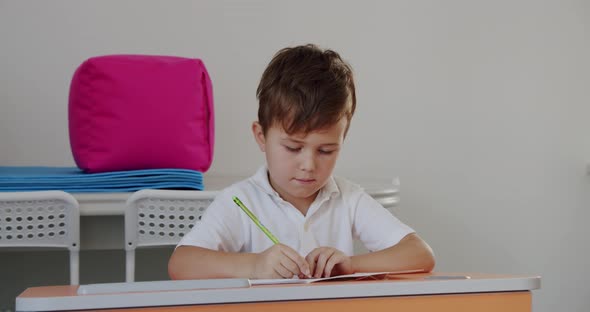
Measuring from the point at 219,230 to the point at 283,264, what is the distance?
257 mm

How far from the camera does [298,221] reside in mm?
1339

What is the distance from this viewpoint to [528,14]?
2.76 m

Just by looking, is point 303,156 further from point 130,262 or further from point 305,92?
point 130,262

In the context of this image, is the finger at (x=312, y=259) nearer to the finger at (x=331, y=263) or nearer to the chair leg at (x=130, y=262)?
the finger at (x=331, y=263)

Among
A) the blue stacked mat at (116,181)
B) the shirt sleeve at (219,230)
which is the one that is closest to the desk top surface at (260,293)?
the shirt sleeve at (219,230)

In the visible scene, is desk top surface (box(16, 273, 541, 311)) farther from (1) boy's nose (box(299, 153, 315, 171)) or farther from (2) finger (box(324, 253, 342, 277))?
(1) boy's nose (box(299, 153, 315, 171))

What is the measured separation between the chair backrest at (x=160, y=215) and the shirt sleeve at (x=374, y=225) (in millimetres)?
402

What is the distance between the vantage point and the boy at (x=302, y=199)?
4.03 feet

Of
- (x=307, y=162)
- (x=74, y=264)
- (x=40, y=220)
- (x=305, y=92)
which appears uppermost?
(x=305, y=92)

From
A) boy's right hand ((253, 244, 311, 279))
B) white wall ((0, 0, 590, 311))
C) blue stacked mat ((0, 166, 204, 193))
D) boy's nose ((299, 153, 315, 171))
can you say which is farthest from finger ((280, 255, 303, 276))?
white wall ((0, 0, 590, 311))

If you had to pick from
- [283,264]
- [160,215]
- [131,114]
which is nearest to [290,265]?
[283,264]

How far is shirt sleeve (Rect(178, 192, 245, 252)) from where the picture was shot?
1.25m

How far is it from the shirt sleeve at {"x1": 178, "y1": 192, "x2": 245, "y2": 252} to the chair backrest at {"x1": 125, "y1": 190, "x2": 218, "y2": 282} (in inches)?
14.3

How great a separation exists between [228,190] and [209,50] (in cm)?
116
